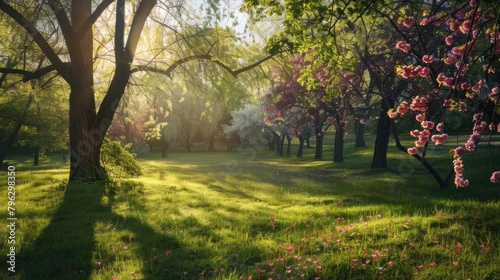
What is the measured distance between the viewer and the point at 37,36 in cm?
1062

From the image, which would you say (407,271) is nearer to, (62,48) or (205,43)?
(205,43)

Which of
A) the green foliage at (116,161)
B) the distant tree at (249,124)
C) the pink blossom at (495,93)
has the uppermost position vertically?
the distant tree at (249,124)

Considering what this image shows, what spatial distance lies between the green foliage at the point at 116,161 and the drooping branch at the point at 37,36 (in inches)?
125

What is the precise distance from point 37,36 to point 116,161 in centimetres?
524

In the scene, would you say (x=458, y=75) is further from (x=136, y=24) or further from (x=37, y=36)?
(x=37, y=36)

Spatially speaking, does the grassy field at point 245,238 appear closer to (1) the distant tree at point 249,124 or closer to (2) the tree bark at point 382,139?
(2) the tree bark at point 382,139

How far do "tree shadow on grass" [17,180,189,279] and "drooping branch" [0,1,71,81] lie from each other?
4499 millimetres

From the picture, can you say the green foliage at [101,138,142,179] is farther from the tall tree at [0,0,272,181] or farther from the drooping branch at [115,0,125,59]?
the drooping branch at [115,0,125,59]

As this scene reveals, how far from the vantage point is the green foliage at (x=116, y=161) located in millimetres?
13248

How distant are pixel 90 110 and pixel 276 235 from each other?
837cm

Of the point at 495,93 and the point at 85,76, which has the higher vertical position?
the point at 85,76

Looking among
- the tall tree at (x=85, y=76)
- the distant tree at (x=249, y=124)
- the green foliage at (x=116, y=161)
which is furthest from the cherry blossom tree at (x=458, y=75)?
the distant tree at (x=249, y=124)

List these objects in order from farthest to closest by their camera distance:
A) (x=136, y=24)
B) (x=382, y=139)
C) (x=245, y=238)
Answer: (x=382, y=139)
(x=136, y=24)
(x=245, y=238)

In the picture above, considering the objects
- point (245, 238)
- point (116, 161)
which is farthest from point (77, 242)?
point (116, 161)
